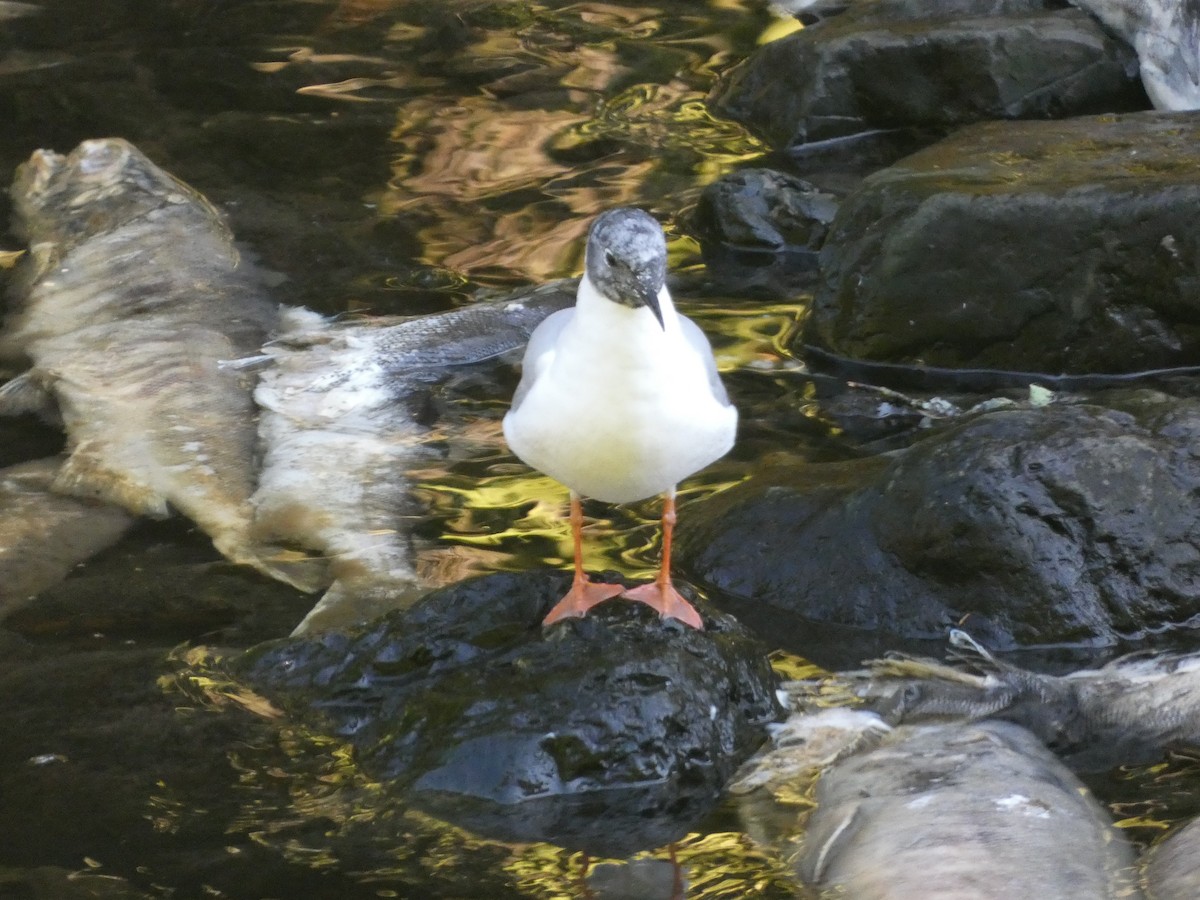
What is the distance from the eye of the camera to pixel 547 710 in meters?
4.80

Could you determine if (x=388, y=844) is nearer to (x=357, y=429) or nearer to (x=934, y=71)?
(x=357, y=429)

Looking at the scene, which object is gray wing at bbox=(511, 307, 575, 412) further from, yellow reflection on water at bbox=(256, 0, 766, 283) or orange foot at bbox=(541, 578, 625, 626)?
yellow reflection on water at bbox=(256, 0, 766, 283)

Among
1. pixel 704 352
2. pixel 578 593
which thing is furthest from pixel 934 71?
pixel 578 593

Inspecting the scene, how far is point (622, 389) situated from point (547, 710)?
3.26 ft

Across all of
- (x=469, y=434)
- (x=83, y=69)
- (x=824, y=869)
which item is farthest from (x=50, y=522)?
(x=83, y=69)

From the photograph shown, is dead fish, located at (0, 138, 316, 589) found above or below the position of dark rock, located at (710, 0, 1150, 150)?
below

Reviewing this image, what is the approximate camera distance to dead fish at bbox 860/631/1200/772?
194 inches

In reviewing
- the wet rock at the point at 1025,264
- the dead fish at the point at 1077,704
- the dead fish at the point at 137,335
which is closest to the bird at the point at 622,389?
the dead fish at the point at 1077,704

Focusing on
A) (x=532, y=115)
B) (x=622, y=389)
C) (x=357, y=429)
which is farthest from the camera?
(x=532, y=115)

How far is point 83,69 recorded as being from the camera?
11.7 metres

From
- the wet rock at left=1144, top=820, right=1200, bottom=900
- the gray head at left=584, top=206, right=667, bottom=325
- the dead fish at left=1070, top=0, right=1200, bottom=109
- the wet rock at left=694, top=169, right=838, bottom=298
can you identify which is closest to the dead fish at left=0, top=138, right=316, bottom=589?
the gray head at left=584, top=206, right=667, bottom=325

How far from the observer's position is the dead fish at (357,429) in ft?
20.1

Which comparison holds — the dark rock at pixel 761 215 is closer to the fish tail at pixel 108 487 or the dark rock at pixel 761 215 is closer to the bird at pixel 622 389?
the fish tail at pixel 108 487

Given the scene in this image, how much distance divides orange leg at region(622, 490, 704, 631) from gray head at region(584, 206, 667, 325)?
865 millimetres
